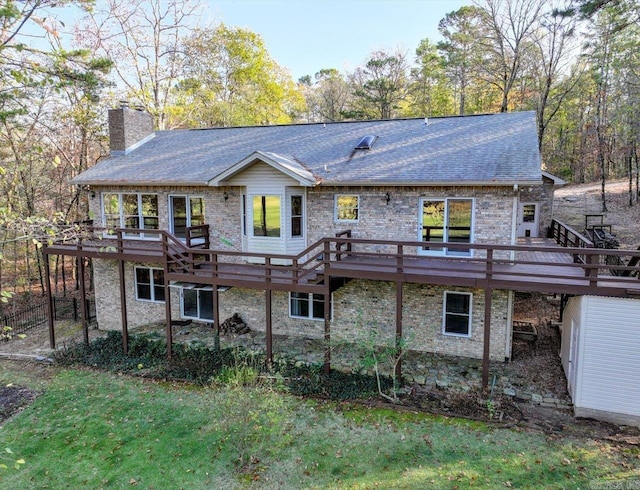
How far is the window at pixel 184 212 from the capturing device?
1491 cm

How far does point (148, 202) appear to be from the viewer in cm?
1548

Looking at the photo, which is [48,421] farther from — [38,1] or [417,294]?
[417,294]

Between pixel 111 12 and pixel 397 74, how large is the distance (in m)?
22.4

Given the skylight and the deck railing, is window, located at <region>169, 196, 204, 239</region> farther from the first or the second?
the skylight

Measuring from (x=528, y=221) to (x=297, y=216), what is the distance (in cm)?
1033

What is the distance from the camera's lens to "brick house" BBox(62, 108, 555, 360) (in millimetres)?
11758

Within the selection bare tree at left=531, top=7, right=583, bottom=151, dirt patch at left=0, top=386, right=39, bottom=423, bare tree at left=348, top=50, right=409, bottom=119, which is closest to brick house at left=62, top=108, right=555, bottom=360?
dirt patch at left=0, top=386, right=39, bottom=423

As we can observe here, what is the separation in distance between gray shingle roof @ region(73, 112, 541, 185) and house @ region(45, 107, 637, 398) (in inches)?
2.8

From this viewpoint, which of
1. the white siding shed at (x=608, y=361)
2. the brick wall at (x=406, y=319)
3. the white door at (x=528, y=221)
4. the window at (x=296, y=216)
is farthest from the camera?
the white door at (x=528, y=221)

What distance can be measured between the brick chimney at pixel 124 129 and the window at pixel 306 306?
9955 mm

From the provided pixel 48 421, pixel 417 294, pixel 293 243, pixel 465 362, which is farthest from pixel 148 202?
pixel 465 362

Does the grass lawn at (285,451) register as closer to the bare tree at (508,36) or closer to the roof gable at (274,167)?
the roof gable at (274,167)

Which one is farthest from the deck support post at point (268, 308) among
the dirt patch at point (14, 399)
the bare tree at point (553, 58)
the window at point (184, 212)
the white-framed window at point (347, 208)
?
the bare tree at point (553, 58)

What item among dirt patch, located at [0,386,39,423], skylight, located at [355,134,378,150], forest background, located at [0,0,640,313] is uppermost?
forest background, located at [0,0,640,313]
